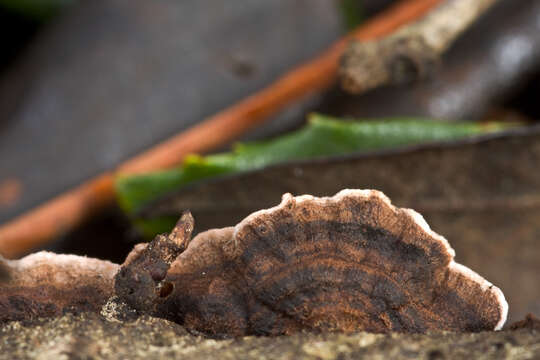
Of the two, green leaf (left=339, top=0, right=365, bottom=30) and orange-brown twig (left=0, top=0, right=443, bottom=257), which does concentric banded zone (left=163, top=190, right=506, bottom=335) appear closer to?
orange-brown twig (left=0, top=0, right=443, bottom=257)

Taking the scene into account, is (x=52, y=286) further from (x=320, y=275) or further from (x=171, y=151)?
(x=171, y=151)

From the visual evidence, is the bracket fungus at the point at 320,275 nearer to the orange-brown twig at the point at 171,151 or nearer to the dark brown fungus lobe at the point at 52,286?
the dark brown fungus lobe at the point at 52,286

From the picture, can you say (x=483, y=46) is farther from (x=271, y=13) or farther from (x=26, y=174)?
(x=26, y=174)

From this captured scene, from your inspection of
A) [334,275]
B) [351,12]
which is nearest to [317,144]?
[334,275]

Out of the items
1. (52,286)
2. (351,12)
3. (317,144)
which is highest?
(351,12)

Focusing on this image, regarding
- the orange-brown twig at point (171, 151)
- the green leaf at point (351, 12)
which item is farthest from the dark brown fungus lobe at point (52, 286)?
the green leaf at point (351, 12)

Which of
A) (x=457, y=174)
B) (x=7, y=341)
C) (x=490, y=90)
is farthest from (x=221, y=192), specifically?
(x=490, y=90)
